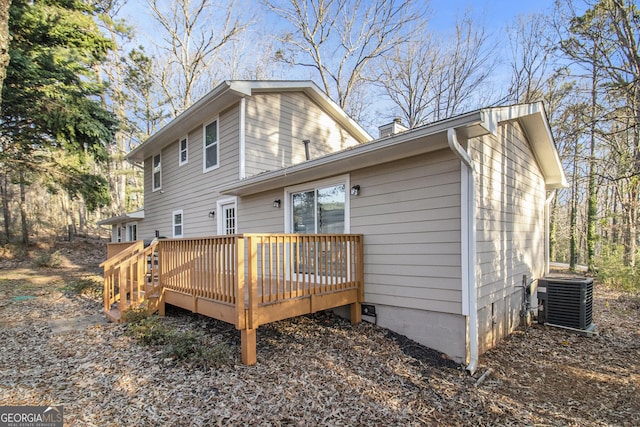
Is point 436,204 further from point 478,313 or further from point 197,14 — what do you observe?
point 197,14

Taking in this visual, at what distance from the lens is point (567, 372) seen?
4219 millimetres

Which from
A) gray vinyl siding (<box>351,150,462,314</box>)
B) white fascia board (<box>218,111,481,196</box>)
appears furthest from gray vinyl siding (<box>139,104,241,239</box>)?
gray vinyl siding (<box>351,150,462,314</box>)

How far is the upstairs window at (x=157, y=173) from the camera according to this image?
477 inches

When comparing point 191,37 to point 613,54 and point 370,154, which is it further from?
point 613,54

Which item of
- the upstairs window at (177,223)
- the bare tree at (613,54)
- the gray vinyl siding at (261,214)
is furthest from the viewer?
the upstairs window at (177,223)

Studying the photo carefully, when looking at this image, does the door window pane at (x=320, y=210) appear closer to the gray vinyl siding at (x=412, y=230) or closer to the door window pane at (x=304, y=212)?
the door window pane at (x=304, y=212)

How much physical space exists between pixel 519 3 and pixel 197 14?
14464 mm

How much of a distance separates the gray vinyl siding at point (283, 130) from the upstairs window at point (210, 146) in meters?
1.37

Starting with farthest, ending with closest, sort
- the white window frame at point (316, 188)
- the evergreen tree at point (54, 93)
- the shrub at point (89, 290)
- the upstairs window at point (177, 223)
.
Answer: the upstairs window at point (177, 223)
the evergreen tree at point (54, 93)
the shrub at point (89, 290)
the white window frame at point (316, 188)

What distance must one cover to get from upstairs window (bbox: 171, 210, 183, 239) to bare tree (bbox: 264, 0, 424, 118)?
965 cm

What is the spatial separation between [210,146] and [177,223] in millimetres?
3272

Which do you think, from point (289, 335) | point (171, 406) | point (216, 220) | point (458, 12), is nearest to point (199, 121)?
point (216, 220)

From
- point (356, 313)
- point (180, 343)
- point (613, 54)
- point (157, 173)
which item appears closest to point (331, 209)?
point (356, 313)

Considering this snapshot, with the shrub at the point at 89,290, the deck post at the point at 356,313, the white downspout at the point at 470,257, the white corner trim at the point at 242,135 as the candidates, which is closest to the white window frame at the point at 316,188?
the deck post at the point at 356,313
